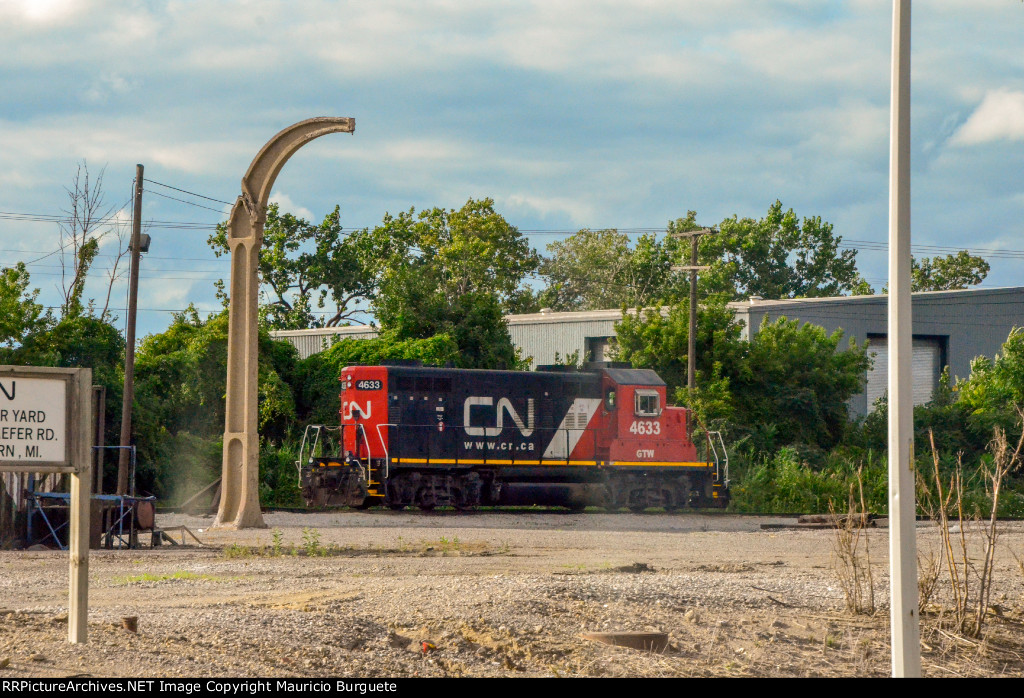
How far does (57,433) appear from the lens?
25.8 ft

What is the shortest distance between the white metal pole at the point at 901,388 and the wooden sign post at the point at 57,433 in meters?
A: 5.63

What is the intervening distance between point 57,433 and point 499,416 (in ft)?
66.9

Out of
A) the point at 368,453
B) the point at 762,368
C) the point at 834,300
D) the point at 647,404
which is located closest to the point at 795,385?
the point at 762,368

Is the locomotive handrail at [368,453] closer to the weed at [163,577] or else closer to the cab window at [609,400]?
the cab window at [609,400]

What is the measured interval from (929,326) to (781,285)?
78.5 ft

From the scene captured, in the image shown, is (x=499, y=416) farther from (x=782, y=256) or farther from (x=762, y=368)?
(x=782, y=256)

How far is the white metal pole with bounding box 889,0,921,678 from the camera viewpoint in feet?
25.3

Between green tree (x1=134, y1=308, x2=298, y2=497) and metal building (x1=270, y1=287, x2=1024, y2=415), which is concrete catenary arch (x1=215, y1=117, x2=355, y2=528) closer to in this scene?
green tree (x1=134, y1=308, x2=298, y2=497)

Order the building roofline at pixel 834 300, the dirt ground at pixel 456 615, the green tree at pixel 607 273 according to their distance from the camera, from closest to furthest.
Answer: the dirt ground at pixel 456 615, the building roofline at pixel 834 300, the green tree at pixel 607 273

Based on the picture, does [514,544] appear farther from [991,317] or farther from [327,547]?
[991,317]

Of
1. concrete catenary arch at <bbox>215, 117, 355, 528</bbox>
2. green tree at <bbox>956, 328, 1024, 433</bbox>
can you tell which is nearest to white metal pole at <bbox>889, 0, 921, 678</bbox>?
concrete catenary arch at <bbox>215, 117, 355, 528</bbox>

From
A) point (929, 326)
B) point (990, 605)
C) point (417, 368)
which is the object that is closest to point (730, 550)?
point (990, 605)

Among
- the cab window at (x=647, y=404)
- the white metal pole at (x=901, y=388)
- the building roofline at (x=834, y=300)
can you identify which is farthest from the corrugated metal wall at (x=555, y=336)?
the white metal pole at (x=901, y=388)

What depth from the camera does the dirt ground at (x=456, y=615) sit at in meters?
8.26
